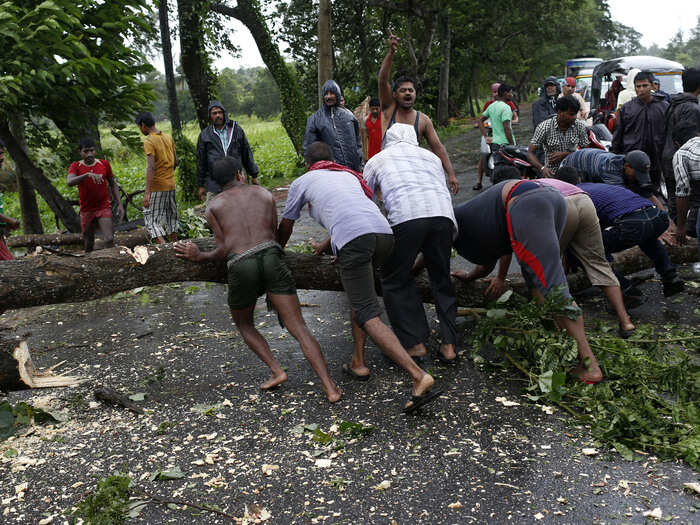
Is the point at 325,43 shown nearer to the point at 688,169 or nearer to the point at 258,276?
the point at 688,169

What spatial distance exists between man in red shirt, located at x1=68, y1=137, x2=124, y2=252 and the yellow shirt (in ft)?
1.84

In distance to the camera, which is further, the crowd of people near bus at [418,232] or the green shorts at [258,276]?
the green shorts at [258,276]

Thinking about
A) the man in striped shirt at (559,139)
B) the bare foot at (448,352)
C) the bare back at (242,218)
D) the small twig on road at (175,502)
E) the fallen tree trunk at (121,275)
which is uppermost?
the man in striped shirt at (559,139)

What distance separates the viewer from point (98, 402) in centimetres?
437

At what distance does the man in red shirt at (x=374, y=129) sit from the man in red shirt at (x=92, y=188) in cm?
341

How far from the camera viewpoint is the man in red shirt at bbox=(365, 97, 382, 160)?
26.3 feet

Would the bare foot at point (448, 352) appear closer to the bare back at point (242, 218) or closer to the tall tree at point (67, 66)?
the bare back at point (242, 218)

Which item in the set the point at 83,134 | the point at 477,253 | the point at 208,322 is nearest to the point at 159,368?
the point at 208,322

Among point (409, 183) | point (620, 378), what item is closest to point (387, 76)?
point (409, 183)

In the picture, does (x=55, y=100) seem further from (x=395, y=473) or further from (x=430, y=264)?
(x=395, y=473)

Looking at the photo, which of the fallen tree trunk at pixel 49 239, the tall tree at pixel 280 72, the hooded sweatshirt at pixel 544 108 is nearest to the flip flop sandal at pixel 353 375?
the fallen tree trunk at pixel 49 239

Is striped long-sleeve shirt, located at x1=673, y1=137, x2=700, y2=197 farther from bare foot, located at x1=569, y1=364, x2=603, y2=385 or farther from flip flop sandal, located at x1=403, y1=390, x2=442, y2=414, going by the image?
flip flop sandal, located at x1=403, y1=390, x2=442, y2=414

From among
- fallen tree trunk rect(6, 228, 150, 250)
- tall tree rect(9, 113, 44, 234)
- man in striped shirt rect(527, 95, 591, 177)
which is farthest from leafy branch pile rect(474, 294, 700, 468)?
tall tree rect(9, 113, 44, 234)

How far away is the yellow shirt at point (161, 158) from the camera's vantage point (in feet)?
25.2
